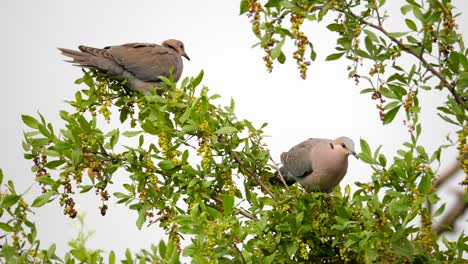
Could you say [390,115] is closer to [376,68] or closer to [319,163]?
[376,68]

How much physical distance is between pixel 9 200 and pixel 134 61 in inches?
104

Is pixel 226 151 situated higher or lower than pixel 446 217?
higher

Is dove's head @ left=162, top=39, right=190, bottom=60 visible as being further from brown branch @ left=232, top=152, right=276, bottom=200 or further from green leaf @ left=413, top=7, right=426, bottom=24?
green leaf @ left=413, top=7, right=426, bottom=24

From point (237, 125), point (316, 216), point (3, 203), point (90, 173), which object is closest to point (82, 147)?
point (90, 173)

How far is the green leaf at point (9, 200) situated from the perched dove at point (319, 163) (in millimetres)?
2200

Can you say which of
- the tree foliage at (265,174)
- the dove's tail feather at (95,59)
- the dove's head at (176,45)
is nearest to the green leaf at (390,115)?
the tree foliage at (265,174)

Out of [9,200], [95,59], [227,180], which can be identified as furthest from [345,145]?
[9,200]

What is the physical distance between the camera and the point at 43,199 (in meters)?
4.00

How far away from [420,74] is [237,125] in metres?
1.17

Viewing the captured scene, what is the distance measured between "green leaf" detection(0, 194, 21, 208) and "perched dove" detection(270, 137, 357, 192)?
220cm

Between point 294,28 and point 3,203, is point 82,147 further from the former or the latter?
point 294,28

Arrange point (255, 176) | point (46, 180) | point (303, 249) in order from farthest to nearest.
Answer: point (255, 176), point (46, 180), point (303, 249)

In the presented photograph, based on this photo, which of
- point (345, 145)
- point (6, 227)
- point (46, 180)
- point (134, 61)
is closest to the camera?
point (6, 227)

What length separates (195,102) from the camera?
4.12 metres
